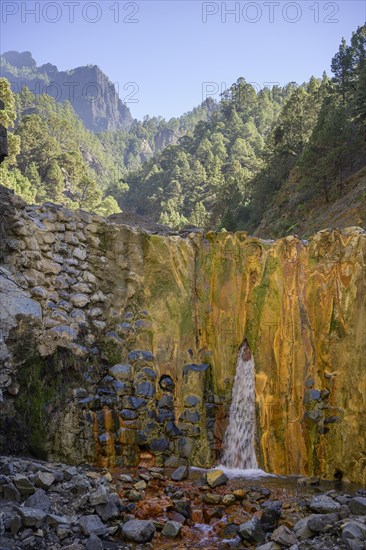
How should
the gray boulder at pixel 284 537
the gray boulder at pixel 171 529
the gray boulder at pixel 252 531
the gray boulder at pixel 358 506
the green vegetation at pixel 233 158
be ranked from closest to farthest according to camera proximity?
the gray boulder at pixel 284 537, the gray boulder at pixel 252 531, the gray boulder at pixel 171 529, the gray boulder at pixel 358 506, the green vegetation at pixel 233 158

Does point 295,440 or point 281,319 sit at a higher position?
point 281,319

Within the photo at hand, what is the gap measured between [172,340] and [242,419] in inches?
92.4

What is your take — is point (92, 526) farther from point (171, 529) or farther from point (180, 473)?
point (180, 473)

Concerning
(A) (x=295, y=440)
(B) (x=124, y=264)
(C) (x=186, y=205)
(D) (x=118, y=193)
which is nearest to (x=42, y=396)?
(B) (x=124, y=264)

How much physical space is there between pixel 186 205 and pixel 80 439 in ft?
182

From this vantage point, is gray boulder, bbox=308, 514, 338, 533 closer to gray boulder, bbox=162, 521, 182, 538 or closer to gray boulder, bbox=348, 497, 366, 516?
gray boulder, bbox=348, 497, 366, 516

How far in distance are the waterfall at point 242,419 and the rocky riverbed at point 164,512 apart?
1.44m

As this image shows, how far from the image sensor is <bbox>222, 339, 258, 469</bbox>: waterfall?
1113 cm

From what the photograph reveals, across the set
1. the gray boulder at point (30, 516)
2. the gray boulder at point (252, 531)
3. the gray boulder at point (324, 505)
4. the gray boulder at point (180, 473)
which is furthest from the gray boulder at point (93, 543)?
the gray boulder at point (324, 505)

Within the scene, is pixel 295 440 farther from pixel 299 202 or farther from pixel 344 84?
pixel 344 84

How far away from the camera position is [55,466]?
29.9 ft

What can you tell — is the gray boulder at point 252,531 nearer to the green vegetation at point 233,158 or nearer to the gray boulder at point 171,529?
the gray boulder at point 171,529

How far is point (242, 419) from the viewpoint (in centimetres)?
1143

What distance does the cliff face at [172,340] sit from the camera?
33.3ft
